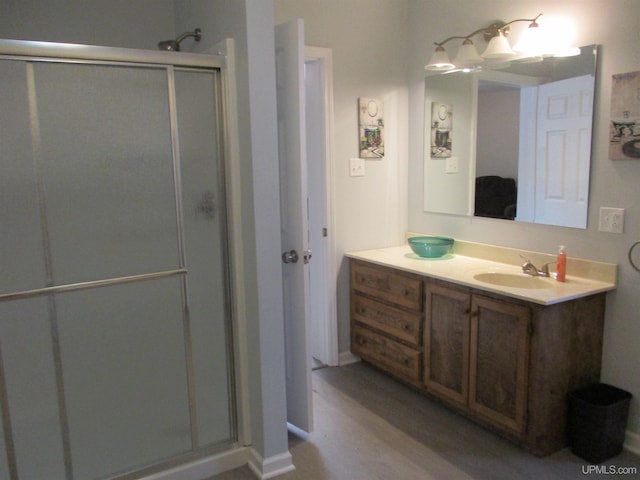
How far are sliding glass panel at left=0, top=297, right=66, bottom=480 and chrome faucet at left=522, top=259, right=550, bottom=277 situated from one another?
2.30m

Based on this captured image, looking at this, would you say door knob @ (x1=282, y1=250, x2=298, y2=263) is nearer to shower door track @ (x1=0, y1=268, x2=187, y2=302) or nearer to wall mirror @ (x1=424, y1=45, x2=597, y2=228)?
shower door track @ (x1=0, y1=268, x2=187, y2=302)

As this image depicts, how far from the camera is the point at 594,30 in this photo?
8.07 feet

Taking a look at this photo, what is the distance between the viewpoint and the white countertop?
91.8 inches

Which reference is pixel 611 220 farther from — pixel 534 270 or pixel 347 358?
pixel 347 358

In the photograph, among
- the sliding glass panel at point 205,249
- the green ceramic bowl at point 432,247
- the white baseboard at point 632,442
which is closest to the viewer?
the sliding glass panel at point 205,249

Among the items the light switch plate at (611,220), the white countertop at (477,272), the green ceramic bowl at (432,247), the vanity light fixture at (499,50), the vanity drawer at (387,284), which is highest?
the vanity light fixture at (499,50)

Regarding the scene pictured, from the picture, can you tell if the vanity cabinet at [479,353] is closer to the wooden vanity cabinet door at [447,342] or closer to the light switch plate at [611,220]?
the wooden vanity cabinet door at [447,342]

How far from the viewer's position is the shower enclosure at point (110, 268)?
1880 mm

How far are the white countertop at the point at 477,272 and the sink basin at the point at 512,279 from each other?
0.07 feet

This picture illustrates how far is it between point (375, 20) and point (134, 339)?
8.25 feet

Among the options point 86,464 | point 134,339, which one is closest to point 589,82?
point 134,339

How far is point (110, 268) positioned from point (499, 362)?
1.83m

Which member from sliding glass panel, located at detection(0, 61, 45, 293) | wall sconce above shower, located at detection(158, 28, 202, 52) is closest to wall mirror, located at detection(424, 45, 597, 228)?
wall sconce above shower, located at detection(158, 28, 202, 52)

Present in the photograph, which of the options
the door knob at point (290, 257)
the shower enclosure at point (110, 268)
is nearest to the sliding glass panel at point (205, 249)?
the shower enclosure at point (110, 268)
